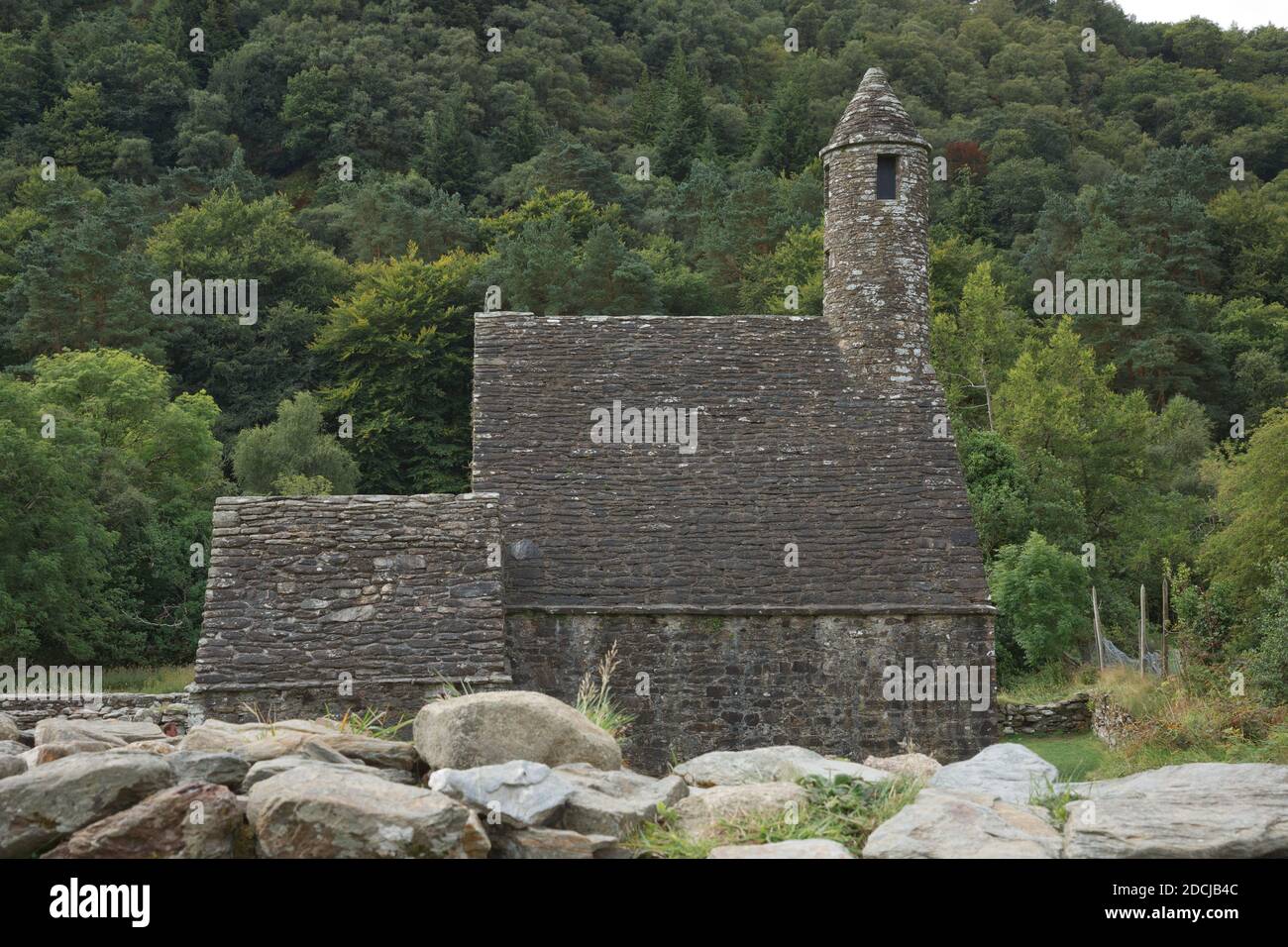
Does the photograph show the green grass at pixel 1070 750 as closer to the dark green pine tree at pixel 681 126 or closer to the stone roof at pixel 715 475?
the stone roof at pixel 715 475

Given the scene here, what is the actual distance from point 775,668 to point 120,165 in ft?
186

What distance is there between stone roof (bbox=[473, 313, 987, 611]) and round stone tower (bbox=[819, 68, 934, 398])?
0.45 metres

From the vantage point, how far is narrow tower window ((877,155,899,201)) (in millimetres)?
24484

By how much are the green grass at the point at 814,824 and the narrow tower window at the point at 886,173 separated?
17026 mm

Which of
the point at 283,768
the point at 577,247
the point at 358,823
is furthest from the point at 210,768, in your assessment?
the point at 577,247

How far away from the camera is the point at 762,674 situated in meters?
→ 20.1

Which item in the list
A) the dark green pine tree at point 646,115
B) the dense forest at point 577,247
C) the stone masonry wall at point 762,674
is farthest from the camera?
the dark green pine tree at point 646,115

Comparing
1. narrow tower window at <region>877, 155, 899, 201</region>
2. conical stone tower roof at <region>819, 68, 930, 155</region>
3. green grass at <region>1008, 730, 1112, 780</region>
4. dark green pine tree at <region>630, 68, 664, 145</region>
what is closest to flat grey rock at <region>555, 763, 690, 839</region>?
green grass at <region>1008, 730, 1112, 780</region>

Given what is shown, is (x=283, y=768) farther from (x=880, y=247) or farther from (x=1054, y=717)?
(x=1054, y=717)

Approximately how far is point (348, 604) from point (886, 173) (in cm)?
1243


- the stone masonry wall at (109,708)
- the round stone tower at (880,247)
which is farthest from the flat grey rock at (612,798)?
the round stone tower at (880,247)

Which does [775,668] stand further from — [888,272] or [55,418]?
[55,418]

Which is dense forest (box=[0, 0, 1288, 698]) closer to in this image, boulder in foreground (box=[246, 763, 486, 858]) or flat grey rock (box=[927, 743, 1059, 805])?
flat grey rock (box=[927, 743, 1059, 805])

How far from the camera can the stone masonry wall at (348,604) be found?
17219 millimetres
